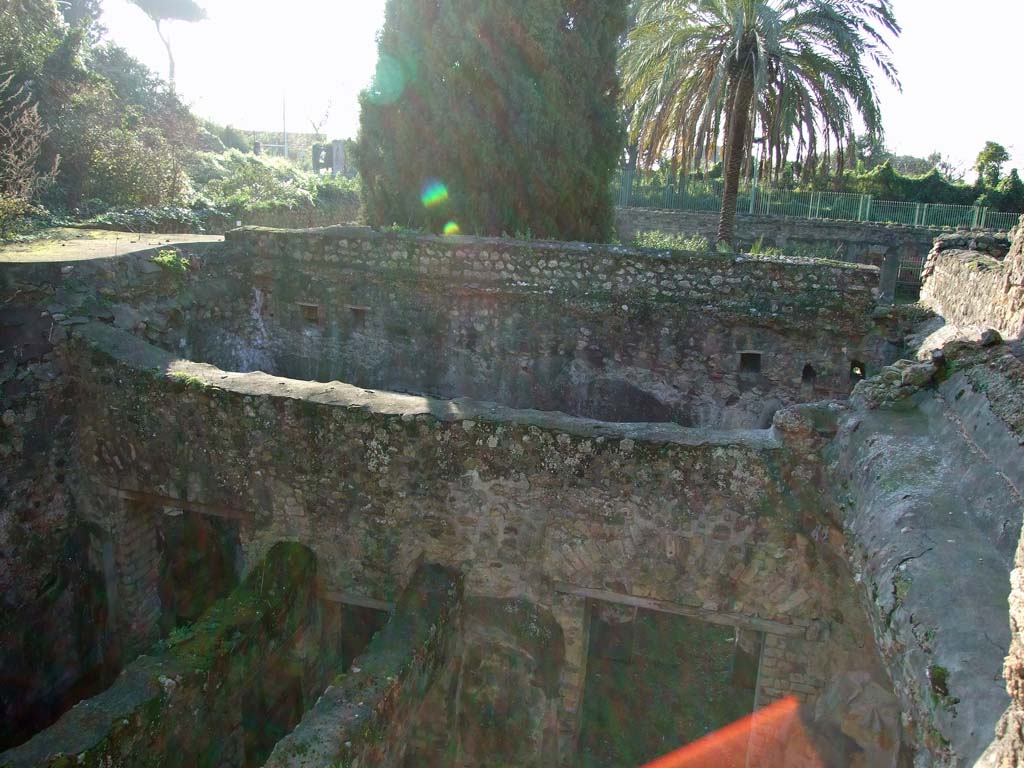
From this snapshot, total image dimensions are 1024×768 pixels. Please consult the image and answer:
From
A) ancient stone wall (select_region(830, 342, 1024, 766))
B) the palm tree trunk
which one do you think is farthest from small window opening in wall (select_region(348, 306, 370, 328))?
ancient stone wall (select_region(830, 342, 1024, 766))

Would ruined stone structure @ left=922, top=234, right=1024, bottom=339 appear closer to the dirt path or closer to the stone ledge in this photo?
the stone ledge

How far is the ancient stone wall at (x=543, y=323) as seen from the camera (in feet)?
27.5

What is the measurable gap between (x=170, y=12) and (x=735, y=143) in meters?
45.2

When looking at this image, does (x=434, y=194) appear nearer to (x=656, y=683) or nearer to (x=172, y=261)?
(x=172, y=261)

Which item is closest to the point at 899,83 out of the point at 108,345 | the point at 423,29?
the point at 423,29

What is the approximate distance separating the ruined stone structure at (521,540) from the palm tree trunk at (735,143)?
452cm

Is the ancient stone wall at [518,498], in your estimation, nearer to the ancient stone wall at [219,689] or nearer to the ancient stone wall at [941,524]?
the ancient stone wall at [219,689]

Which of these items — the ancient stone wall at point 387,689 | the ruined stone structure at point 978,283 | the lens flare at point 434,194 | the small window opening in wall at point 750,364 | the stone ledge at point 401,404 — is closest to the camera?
the ancient stone wall at point 387,689

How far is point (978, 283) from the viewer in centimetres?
699

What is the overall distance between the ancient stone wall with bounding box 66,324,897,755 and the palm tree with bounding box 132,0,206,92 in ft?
151

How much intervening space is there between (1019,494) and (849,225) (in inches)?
810

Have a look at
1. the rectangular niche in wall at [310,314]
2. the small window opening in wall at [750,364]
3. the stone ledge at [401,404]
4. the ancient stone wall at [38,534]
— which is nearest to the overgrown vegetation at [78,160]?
the ancient stone wall at [38,534]

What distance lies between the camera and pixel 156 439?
6203mm

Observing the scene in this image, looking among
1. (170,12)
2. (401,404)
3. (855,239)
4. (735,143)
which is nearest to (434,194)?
(735,143)
